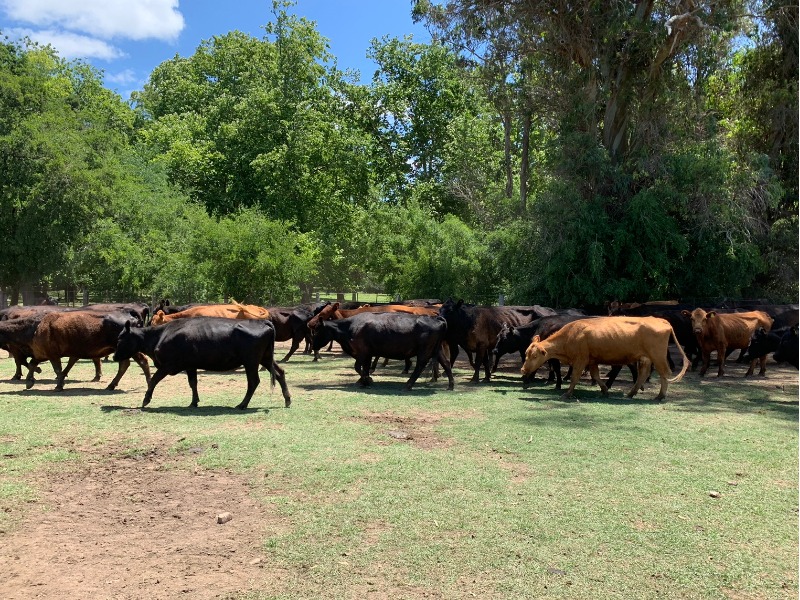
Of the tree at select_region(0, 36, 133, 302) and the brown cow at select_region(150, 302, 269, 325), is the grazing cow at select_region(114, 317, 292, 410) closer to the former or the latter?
the brown cow at select_region(150, 302, 269, 325)

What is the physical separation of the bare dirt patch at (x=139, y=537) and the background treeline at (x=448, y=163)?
17473mm

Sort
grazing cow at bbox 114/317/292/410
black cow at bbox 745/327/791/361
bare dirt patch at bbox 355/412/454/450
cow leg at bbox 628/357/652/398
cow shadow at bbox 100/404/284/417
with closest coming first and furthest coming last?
bare dirt patch at bbox 355/412/454/450 < cow shadow at bbox 100/404/284/417 < grazing cow at bbox 114/317/292/410 < cow leg at bbox 628/357/652/398 < black cow at bbox 745/327/791/361

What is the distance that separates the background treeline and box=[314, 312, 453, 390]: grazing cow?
1014cm

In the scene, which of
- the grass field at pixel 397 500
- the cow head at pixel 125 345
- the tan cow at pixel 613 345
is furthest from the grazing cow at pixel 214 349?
the tan cow at pixel 613 345

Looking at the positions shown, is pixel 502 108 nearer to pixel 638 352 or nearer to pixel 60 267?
pixel 638 352

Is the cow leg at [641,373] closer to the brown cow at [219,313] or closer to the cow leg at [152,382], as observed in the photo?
the cow leg at [152,382]

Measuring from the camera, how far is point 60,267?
35.5 m

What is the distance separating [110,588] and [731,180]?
22.3 m

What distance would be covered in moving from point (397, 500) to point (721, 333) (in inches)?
475

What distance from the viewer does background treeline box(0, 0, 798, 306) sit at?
2294 cm

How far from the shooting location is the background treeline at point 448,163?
22.9 meters

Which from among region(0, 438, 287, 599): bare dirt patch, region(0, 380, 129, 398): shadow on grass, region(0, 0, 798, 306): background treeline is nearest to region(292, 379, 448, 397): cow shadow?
region(0, 380, 129, 398): shadow on grass

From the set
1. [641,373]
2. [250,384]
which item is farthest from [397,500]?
[641,373]

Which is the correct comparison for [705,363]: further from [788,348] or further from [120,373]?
[120,373]
